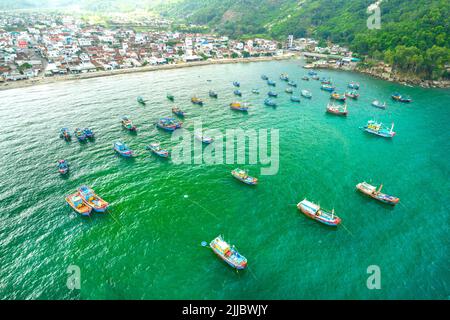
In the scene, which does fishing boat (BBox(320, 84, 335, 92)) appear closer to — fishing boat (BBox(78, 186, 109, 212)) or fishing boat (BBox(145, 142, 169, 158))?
fishing boat (BBox(145, 142, 169, 158))

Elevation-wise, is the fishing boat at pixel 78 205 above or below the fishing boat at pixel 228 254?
above

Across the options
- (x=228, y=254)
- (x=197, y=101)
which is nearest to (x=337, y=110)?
(x=197, y=101)

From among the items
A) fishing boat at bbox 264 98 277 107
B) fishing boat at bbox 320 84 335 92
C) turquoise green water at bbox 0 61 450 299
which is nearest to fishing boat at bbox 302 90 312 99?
fishing boat at bbox 320 84 335 92

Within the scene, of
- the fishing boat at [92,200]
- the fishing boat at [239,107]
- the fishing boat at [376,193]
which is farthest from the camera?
the fishing boat at [239,107]

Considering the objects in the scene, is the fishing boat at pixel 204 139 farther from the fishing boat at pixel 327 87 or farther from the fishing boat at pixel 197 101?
the fishing boat at pixel 327 87

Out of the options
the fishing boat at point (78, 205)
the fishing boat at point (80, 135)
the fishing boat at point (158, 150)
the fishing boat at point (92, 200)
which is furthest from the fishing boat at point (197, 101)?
the fishing boat at point (78, 205)

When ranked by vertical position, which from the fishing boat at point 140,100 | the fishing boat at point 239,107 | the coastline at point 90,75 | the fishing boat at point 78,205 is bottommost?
the fishing boat at point 78,205
